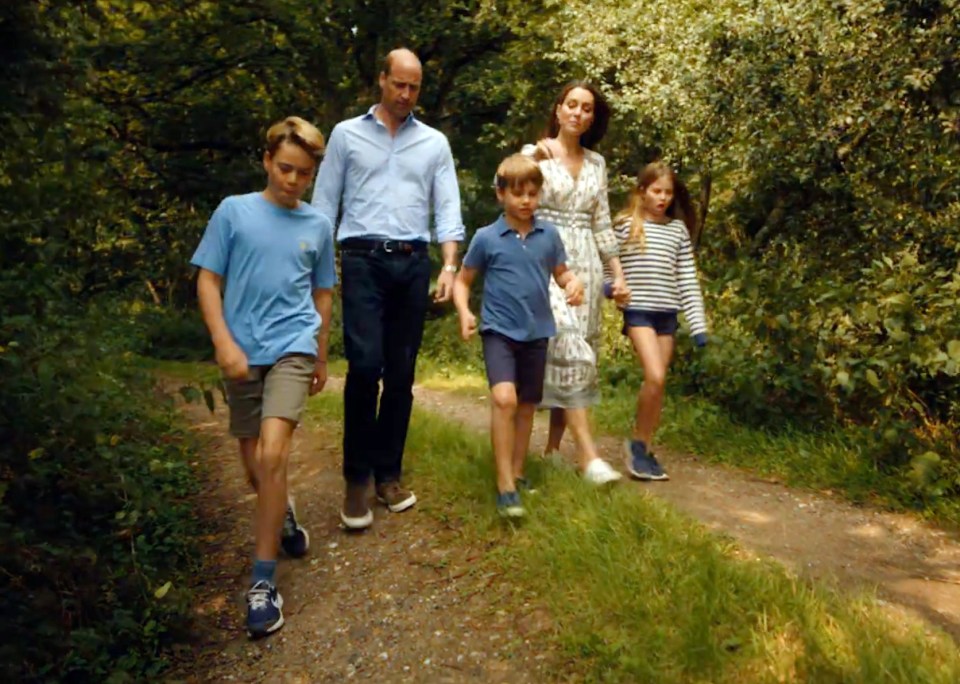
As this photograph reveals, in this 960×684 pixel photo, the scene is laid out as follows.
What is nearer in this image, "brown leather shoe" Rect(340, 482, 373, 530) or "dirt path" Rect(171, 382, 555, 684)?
"dirt path" Rect(171, 382, 555, 684)

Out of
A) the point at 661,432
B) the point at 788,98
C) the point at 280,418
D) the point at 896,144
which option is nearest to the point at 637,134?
the point at 788,98

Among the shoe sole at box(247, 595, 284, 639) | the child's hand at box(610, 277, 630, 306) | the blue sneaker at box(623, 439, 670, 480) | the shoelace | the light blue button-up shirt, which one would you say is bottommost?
the shoe sole at box(247, 595, 284, 639)

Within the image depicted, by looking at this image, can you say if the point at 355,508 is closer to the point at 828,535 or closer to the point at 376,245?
the point at 376,245

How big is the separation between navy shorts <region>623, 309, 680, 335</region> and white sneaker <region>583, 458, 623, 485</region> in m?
0.93

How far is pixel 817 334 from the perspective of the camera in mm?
5598

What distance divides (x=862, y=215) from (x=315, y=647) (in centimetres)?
529

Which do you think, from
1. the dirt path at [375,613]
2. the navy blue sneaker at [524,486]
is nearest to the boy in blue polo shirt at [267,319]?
the dirt path at [375,613]

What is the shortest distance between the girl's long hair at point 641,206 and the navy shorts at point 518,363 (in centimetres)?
102

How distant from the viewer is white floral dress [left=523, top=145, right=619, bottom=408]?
4.41 metres

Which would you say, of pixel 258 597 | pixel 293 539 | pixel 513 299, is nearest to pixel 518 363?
pixel 513 299

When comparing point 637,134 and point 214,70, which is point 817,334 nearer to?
point 637,134

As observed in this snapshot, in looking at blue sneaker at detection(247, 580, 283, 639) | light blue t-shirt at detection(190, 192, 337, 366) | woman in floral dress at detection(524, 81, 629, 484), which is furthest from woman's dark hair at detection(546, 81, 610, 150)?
blue sneaker at detection(247, 580, 283, 639)

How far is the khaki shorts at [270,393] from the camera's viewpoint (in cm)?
350

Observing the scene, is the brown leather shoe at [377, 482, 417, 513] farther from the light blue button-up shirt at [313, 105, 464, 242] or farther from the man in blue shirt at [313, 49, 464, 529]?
the light blue button-up shirt at [313, 105, 464, 242]
